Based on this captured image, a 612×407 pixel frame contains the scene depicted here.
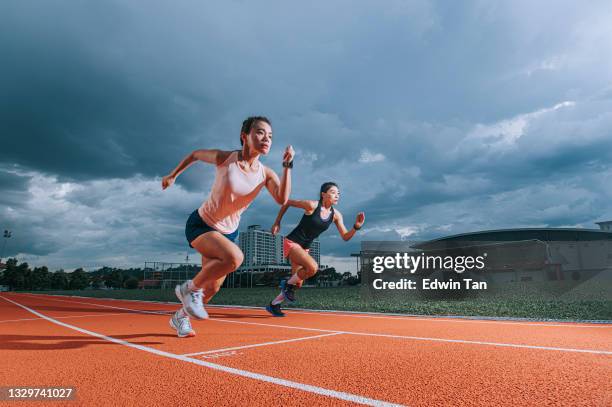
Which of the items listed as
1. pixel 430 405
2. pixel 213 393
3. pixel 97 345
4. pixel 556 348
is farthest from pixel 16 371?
pixel 556 348

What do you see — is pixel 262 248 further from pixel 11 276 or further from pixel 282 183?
pixel 282 183

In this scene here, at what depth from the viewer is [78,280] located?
74.2m

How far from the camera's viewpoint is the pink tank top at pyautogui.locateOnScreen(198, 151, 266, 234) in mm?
4566

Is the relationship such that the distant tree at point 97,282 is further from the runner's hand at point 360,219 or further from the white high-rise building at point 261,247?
the runner's hand at point 360,219

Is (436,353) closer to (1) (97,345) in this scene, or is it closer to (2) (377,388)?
A: (2) (377,388)

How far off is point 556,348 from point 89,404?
489 centimetres

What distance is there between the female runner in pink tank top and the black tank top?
10.8ft

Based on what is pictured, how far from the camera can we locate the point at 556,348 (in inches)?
171

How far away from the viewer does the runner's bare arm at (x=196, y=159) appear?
4793 millimetres

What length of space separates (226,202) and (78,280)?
84870 millimetres

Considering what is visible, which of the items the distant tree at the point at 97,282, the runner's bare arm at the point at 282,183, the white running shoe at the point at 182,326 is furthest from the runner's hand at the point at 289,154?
the distant tree at the point at 97,282

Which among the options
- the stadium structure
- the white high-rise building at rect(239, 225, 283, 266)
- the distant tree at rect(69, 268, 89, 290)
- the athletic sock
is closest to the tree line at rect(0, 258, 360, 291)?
the distant tree at rect(69, 268, 89, 290)

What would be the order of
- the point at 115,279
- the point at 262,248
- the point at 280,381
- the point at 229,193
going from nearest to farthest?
1. the point at 280,381
2. the point at 229,193
3. the point at 115,279
4. the point at 262,248

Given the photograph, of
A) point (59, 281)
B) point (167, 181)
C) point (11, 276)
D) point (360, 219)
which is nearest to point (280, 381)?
point (167, 181)
